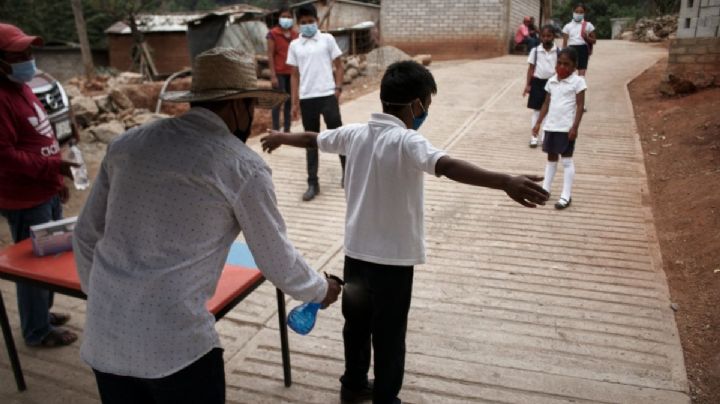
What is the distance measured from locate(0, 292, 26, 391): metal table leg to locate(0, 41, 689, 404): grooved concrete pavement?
0.07m

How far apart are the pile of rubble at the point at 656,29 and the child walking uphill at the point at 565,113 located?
21058 millimetres

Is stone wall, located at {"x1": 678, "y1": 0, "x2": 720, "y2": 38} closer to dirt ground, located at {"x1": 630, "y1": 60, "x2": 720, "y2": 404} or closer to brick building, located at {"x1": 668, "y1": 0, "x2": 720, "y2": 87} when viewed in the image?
brick building, located at {"x1": 668, "y1": 0, "x2": 720, "y2": 87}

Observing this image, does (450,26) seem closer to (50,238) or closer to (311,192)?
(311,192)

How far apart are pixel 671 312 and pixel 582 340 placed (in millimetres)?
762

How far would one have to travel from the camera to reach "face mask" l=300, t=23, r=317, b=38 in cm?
593

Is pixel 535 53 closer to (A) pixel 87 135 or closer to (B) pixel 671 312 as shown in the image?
(B) pixel 671 312

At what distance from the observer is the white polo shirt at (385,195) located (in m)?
2.31

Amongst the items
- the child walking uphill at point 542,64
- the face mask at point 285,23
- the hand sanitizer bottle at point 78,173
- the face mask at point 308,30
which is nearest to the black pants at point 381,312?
the hand sanitizer bottle at point 78,173

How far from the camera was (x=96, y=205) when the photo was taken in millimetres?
1771

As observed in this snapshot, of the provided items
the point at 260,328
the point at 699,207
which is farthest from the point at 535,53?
the point at 260,328

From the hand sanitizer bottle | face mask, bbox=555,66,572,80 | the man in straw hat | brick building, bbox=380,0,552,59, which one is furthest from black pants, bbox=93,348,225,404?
brick building, bbox=380,0,552,59

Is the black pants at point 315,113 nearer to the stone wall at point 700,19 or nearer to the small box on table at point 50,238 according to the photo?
the small box on table at point 50,238

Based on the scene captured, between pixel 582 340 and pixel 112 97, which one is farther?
pixel 112 97

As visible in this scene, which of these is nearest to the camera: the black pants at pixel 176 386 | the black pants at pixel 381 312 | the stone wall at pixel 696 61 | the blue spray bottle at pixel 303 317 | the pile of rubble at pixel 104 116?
the black pants at pixel 176 386
